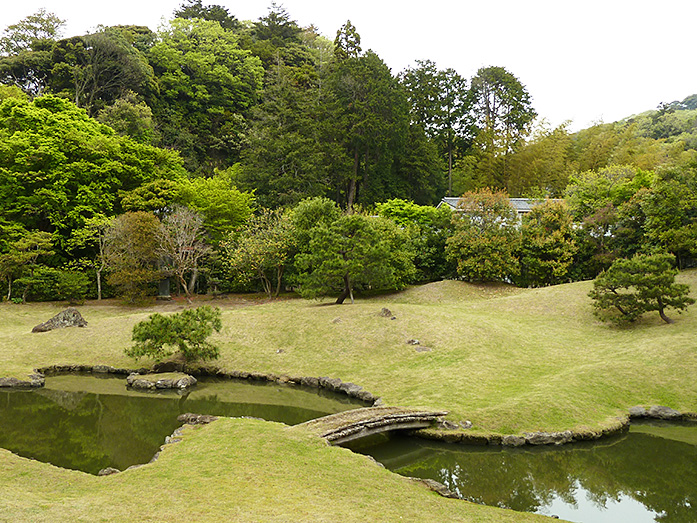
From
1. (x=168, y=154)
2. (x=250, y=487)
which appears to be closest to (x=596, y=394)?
(x=250, y=487)

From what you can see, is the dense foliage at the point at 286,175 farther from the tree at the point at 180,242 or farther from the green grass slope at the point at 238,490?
the green grass slope at the point at 238,490

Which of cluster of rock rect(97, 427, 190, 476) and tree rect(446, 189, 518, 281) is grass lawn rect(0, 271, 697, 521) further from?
tree rect(446, 189, 518, 281)

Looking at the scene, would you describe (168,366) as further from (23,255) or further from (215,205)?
(215,205)

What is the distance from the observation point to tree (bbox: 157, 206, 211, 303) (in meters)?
28.8

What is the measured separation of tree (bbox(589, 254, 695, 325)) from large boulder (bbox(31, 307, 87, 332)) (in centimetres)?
2453

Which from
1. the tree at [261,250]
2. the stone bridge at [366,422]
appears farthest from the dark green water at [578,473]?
the tree at [261,250]

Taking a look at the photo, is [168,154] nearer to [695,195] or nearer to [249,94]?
[249,94]

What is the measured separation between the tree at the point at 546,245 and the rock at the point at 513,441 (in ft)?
64.5

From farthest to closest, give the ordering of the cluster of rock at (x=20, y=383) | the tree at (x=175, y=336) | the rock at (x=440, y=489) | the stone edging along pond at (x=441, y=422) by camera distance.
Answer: the tree at (x=175, y=336) → the cluster of rock at (x=20, y=383) → the stone edging along pond at (x=441, y=422) → the rock at (x=440, y=489)

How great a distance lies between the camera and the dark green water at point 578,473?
9.38 meters

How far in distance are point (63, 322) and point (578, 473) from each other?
2280 cm

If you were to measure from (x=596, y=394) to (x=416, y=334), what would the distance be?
7.46 metres

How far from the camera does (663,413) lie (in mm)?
14258

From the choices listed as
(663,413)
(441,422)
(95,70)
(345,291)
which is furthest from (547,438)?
(95,70)
